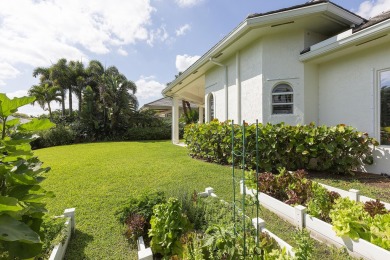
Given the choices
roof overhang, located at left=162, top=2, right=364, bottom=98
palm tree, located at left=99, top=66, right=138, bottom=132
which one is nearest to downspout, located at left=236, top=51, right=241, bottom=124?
roof overhang, located at left=162, top=2, right=364, bottom=98

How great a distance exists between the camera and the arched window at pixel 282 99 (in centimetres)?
773

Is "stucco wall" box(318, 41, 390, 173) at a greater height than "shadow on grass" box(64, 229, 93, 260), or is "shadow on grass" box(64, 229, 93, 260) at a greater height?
"stucco wall" box(318, 41, 390, 173)

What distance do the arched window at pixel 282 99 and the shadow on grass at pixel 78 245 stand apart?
23.6 feet

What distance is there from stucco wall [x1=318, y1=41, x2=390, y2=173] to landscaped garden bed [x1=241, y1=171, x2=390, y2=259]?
3.72m

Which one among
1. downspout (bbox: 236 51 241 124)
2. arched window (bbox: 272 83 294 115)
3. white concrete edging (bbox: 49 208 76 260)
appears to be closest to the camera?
white concrete edging (bbox: 49 208 76 260)

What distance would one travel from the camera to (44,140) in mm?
17625

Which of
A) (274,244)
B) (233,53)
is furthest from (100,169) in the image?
(233,53)

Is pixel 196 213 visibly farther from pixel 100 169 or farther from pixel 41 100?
pixel 41 100

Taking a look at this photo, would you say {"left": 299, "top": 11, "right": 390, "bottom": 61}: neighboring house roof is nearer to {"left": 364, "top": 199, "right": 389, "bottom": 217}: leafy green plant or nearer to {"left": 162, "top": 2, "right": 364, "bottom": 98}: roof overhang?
{"left": 162, "top": 2, "right": 364, "bottom": 98}: roof overhang

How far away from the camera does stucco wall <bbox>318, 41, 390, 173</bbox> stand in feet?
19.9

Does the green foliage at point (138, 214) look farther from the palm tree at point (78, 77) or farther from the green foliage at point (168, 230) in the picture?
the palm tree at point (78, 77)

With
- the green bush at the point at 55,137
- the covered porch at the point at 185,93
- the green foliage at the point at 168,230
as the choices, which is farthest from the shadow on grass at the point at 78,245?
the green bush at the point at 55,137

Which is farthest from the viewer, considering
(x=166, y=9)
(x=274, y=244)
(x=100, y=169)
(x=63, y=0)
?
(x=166, y=9)

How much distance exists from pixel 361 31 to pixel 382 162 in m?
3.84
